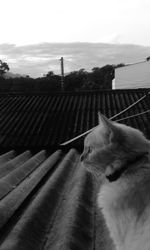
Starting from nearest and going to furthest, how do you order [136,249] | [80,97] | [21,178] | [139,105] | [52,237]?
[136,249] → [52,237] → [21,178] → [139,105] → [80,97]

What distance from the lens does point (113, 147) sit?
8.21 ft

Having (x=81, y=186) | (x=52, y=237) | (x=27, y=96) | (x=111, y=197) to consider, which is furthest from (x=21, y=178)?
(x=27, y=96)

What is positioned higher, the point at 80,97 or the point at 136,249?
the point at 80,97

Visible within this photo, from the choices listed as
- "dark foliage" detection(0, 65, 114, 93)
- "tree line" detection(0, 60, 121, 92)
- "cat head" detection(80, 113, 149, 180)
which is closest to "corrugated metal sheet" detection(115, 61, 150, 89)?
"tree line" detection(0, 60, 121, 92)

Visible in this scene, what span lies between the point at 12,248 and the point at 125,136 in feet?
3.47

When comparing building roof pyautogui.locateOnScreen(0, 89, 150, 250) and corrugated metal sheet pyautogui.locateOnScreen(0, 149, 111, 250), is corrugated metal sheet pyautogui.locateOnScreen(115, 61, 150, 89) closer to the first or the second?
building roof pyautogui.locateOnScreen(0, 89, 150, 250)

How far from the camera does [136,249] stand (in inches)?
85.2

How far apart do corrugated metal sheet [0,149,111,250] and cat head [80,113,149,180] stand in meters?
0.53

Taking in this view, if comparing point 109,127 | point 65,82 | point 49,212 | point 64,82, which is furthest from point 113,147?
point 65,82

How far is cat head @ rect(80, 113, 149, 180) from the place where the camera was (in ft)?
8.01

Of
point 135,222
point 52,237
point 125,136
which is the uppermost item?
point 125,136

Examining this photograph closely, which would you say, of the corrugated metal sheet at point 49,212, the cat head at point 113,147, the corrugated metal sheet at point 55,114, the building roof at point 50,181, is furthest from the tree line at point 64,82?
the cat head at point 113,147

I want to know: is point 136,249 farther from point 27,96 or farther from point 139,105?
point 27,96

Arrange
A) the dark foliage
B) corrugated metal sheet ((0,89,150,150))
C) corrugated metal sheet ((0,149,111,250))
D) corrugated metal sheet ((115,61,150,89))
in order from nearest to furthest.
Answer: corrugated metal sheet ((0,149,111,250))
corrugated metal sheet ((0,89,150,150))
corrugated metal sheet ((115,61,150,89))
the dark foliage
